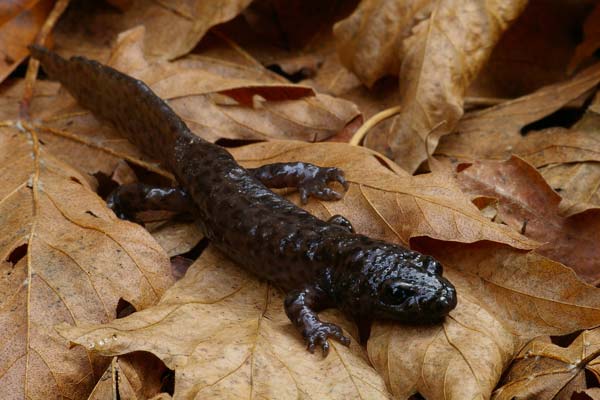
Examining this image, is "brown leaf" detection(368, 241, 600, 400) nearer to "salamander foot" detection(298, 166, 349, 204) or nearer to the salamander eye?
the salamander eye

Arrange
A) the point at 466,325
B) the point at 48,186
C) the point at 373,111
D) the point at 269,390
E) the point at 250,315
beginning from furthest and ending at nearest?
1. the point at 373,111
2. the point at 48,186
3. the point at 250,315
4. the point at 466,325
5. the point at 269,390

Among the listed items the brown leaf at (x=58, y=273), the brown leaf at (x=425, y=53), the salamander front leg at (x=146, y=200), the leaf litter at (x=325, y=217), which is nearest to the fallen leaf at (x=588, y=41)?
the leaf litter at (x=325, y=217)

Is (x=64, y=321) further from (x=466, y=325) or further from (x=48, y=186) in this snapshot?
(x=466, y=325)

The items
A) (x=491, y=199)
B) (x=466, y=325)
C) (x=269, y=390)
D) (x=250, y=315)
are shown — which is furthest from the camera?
(x=491, y=199)

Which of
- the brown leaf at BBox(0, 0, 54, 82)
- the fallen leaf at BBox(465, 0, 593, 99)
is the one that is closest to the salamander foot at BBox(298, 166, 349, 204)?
the fallen leaf at BBox(465, 0, 593, 99)

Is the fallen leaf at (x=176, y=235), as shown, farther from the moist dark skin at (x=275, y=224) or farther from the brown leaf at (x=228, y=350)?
the brown leaf at (x=228, y=350)

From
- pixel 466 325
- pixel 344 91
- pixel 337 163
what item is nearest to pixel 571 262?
pixel 466 325
